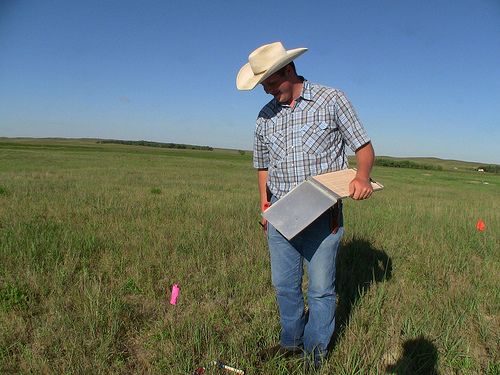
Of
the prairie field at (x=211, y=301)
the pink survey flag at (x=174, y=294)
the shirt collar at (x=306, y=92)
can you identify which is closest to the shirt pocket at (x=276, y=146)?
the shirt collar at (x=306, y=92)

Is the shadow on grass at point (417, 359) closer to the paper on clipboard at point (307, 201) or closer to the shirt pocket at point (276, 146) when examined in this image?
the paper on clipboard at point (307, 201)

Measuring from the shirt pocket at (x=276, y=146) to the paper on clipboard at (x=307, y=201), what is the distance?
0.34 metres

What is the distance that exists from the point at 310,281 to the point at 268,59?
5.15 ft

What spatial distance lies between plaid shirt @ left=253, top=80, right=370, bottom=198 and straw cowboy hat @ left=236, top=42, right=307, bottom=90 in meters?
0.24

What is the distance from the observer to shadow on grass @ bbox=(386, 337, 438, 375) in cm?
224

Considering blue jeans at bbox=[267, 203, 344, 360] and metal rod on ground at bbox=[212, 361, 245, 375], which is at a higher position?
blue jeans at bbox=[267, 203, 344, 360]

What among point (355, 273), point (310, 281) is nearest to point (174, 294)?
point (310, 281)

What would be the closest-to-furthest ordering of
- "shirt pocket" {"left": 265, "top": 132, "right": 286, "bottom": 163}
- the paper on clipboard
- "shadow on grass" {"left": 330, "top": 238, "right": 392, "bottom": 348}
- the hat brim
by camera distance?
the paper on clipboard, the hat brim, "shirt pocket" {"left": 265, "top": 132, "right": 286, "bottom": 163}, "shadow on grass" {"left": 330, "top": 238, "right": 392, "bottom": 348}

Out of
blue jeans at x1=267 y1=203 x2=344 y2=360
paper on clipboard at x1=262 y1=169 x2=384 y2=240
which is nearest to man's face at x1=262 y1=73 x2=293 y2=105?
paper on clipboard at x1=262 y1=169 x2=384 y2=240

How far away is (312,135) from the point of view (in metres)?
2.11

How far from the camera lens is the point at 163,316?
109 inches

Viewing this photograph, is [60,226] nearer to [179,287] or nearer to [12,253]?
[12,253]

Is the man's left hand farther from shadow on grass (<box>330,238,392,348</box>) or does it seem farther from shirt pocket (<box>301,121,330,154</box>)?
shadow on grass (<box>330,238,392,348</box>)

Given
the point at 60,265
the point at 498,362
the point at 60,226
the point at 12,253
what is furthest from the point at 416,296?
the point at 60,226
